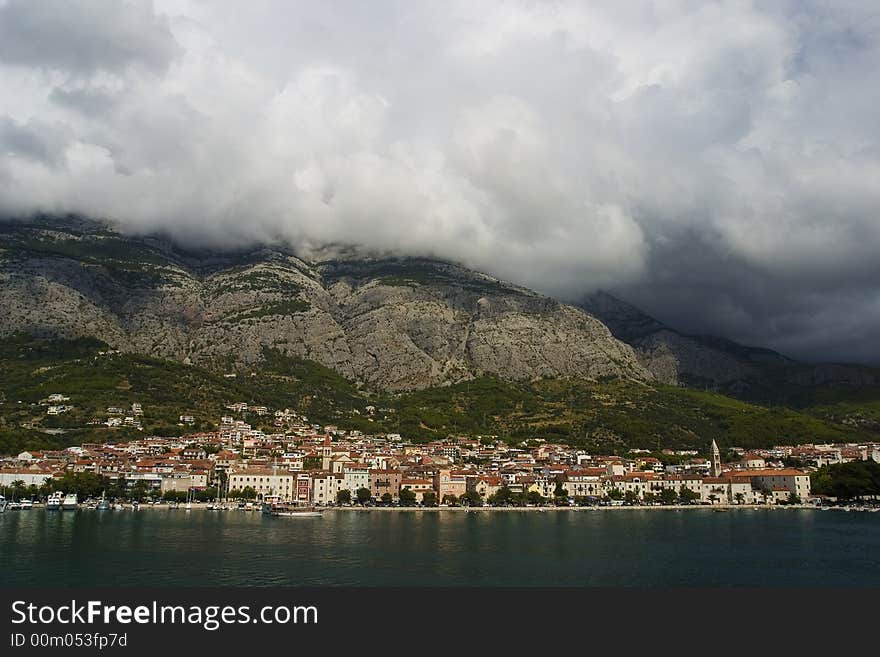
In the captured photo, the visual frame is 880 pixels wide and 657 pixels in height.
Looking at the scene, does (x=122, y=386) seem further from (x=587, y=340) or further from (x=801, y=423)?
(x=801, y=423)

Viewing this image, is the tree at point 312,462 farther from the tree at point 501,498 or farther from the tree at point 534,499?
the tree at point 534,499

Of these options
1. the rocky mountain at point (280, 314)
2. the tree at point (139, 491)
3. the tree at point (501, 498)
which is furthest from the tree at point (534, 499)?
the rocky mountain at point (280, 314)

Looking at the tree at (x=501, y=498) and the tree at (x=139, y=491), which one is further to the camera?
the tree at (x=501, y=498)

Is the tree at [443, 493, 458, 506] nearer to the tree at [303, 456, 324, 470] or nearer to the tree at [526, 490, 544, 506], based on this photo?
the tree at [526, 490, 544, 506]

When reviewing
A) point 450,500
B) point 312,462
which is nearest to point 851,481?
point 450,500

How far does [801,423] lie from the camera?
13788 cm

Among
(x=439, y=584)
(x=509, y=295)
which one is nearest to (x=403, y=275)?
(x=509, y=295)

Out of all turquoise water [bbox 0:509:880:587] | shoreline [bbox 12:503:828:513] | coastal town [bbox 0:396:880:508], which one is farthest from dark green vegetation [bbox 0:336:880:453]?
turquoise water [bbox 0:509:880:587]

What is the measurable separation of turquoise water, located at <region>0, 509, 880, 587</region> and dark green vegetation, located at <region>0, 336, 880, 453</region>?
36818 millimetres

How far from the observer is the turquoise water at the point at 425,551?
108 feet

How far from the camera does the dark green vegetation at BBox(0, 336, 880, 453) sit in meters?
101

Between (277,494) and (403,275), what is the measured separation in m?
110

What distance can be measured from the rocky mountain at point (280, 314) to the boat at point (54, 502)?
64.1 meters

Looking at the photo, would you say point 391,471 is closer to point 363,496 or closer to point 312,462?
point 363,496
